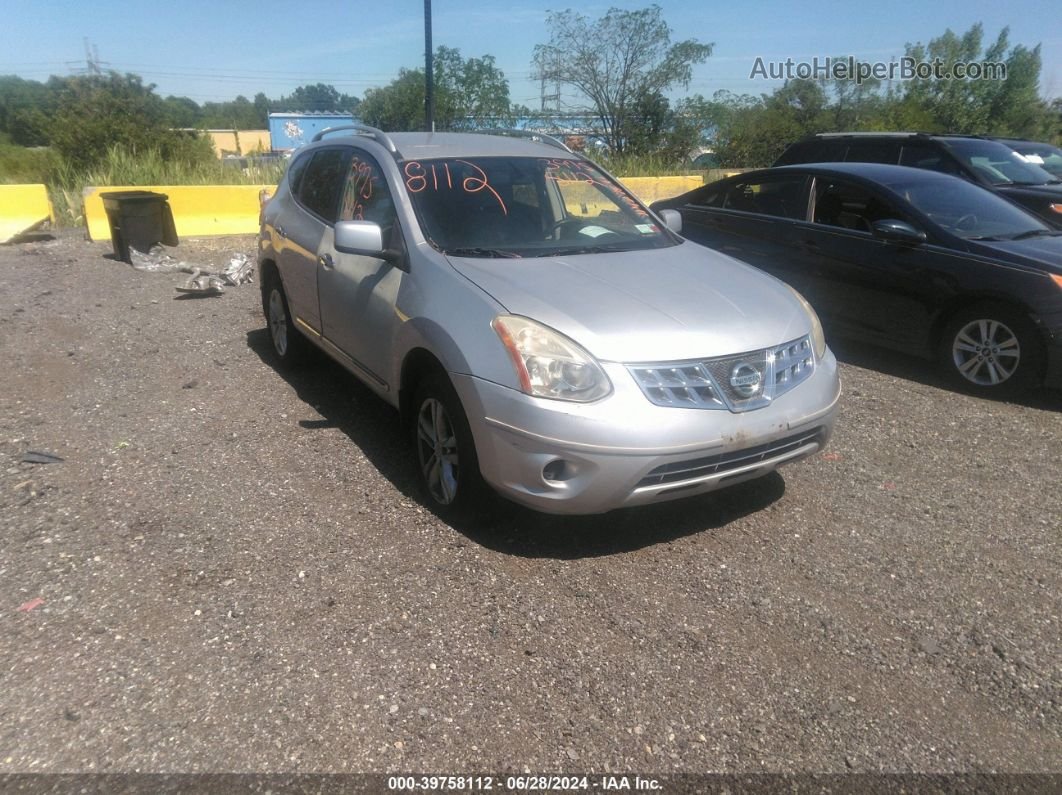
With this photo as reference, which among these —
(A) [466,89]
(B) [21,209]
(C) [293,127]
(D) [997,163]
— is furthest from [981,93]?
(C) [293,127]

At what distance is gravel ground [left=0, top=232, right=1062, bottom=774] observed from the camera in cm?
257

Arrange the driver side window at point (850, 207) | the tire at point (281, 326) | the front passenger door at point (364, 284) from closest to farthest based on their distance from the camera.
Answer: the front passenger door at point (364, 284) → the tire at point (281, 326) → the driver side window at point (850, 207)

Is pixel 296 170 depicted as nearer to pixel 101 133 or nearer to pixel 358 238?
pixel 358 238

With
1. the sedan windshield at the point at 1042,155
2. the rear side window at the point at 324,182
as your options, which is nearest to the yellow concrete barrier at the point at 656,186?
the sedan windshield at the point at 1042,155

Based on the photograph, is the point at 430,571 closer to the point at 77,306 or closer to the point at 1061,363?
the point at 1061,363

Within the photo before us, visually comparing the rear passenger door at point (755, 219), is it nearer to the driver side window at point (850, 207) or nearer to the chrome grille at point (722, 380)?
the driver side window at point (850, 207)

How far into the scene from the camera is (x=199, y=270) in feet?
31.0

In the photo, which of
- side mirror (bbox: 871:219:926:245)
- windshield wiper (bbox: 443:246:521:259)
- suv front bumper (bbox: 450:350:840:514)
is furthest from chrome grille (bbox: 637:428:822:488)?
side mirror (bbox: 871:219:926:245)

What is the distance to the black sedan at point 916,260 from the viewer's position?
5660mm

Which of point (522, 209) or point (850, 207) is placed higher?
point (522, 209)

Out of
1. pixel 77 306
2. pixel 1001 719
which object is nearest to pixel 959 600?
pixel 1001 719

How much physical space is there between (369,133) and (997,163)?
26.3 feet

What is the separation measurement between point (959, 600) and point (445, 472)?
2.24m

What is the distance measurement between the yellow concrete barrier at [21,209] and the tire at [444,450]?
9952 millimetres
